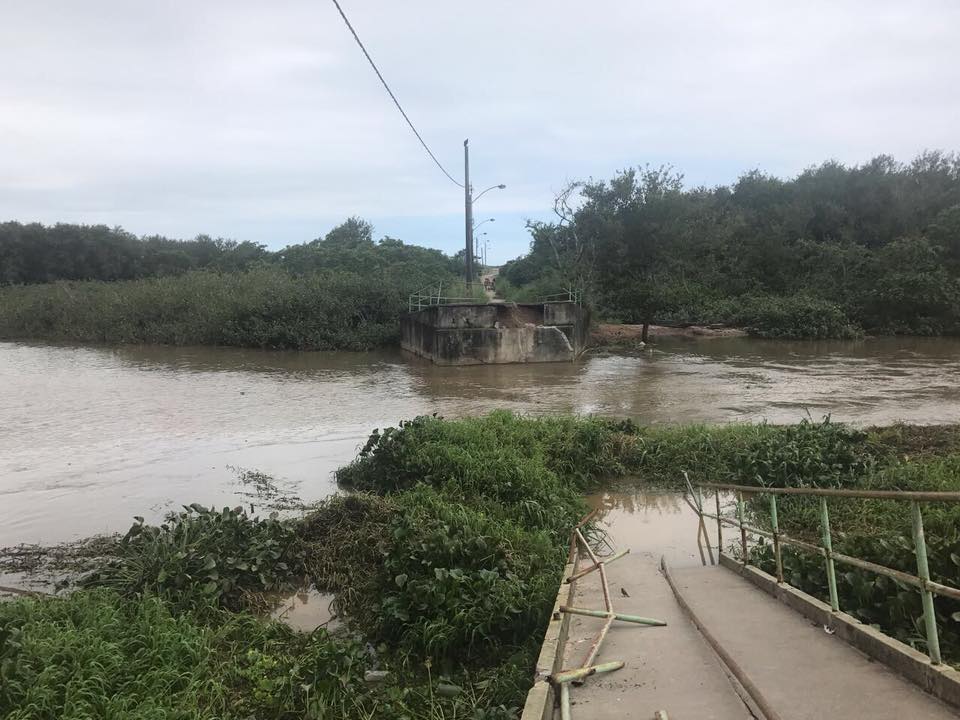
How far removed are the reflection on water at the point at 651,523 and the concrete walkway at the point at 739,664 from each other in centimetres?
208

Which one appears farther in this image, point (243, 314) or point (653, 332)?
point (653, 332)

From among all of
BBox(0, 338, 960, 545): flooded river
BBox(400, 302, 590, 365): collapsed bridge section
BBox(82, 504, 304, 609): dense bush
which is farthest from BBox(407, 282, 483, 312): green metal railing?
BBox(82, 504, 304, 609): dense bush

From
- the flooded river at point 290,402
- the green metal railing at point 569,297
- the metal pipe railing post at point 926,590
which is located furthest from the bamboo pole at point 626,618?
the green metal railing at point 569,297

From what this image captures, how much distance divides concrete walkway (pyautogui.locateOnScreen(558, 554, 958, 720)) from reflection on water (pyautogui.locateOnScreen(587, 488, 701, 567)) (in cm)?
208

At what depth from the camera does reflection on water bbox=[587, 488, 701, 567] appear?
694 cm

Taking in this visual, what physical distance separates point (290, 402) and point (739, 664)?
1444 cm

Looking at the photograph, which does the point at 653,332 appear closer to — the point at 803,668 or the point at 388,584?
the point at 388,584

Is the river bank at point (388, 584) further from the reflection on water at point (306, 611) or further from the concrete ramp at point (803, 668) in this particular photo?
the concrete ramp at point (803, 668)

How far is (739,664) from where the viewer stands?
3158mm

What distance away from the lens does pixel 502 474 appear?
799 centimetres

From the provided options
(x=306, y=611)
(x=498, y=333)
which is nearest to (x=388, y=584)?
(x=306, y=611)

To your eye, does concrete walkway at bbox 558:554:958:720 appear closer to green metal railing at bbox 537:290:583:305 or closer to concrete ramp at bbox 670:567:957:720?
concrete ramp at bbox 670:567:957:720

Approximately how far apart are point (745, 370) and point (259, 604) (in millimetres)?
18286

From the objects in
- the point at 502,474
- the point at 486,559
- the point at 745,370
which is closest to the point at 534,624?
the point at 486,559
